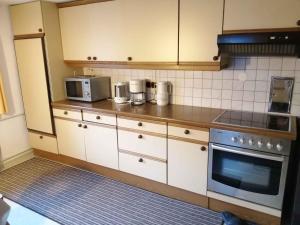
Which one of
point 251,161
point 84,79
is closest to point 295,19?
point 251,161

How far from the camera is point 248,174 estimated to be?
6.95ft

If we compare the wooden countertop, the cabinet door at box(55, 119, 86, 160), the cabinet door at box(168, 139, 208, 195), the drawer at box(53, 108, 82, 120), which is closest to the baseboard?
the cabinet door at box(55, 119, 86, 160)

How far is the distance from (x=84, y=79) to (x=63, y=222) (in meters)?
1.62

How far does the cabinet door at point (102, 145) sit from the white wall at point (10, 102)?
3.75ft

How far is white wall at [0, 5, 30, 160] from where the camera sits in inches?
123

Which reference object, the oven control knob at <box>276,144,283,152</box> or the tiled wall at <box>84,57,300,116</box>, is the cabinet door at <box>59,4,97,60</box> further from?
A: the oven control knob at <box>276,144,283,152</box>

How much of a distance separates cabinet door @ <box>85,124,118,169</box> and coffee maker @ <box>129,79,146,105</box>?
1.54 ft

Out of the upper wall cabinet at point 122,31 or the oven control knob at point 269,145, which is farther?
the upper wall cabinet at point 122,31

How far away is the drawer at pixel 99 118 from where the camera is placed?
274 cm

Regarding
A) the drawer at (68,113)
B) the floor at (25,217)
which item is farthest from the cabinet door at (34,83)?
the floor at (25,217)

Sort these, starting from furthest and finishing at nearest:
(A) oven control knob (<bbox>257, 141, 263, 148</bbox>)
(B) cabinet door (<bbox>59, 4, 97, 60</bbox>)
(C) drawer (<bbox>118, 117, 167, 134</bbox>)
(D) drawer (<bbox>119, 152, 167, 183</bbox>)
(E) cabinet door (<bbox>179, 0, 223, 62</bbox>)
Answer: (B) cabinet door (<bbox>59, 4, 97, 60</bbox>) → (D) drawer (<bbox>119, 152, 167, 183</bbox>) → (C) drawer (<bbox>118, 117, 167, 134</bbox>) → (E) cabinet door (<bbox>179, 0, 223, 62</bbox>) → (A) oven control knob (<bbox>257, 141, 263, 148</bbox>)

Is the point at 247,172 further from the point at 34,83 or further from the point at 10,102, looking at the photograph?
the point at 10,102

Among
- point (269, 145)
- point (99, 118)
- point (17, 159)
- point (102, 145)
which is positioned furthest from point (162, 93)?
Result: point (17, 159)

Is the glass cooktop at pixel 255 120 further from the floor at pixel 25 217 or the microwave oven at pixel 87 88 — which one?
the floor at pixel 25 217
